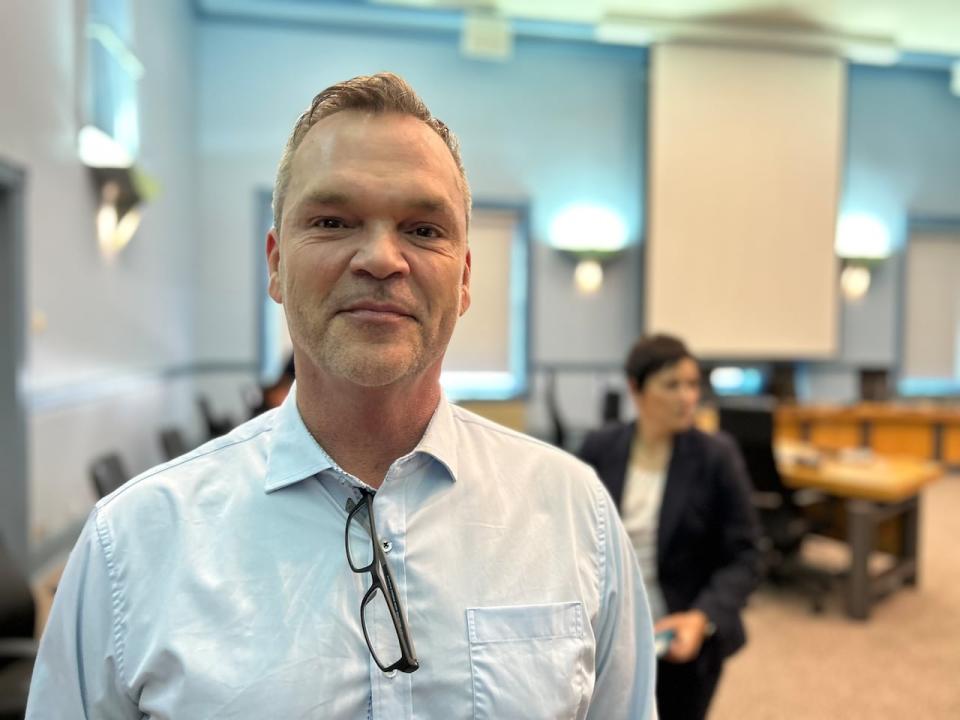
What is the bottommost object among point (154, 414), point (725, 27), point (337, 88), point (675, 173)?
point (154, 414)

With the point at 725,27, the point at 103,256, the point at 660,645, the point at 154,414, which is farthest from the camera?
the point at 725,27

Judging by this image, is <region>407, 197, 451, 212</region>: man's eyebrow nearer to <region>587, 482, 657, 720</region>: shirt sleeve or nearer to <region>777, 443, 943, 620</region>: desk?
<region>587, 482, 657, 720</region>: shirt sleeve

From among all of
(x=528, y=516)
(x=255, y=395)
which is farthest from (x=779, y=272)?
(x=528, y=516)

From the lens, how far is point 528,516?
3.21 feet

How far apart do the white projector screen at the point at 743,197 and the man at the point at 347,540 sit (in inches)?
275

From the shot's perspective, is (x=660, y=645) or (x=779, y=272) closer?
(x=660, y=645)

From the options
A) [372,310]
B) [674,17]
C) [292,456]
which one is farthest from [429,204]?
[674,17]

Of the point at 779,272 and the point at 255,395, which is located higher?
the point at 779,272

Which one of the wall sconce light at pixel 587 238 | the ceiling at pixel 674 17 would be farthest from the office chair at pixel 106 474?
the wall sconce light at pixel 587 238

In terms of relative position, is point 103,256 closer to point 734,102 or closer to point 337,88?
point 337,88

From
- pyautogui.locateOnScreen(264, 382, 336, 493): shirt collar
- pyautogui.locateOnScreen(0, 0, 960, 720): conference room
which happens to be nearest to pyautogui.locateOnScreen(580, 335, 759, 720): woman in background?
pyautogui.locateOnScreen(264, 382, 336, 493): shirt collar

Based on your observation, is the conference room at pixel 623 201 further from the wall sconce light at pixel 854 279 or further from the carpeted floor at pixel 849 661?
the carpeted floor at pixel 849 661

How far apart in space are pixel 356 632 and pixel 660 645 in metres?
1.07

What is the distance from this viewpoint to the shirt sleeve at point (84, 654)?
33.8 inches
